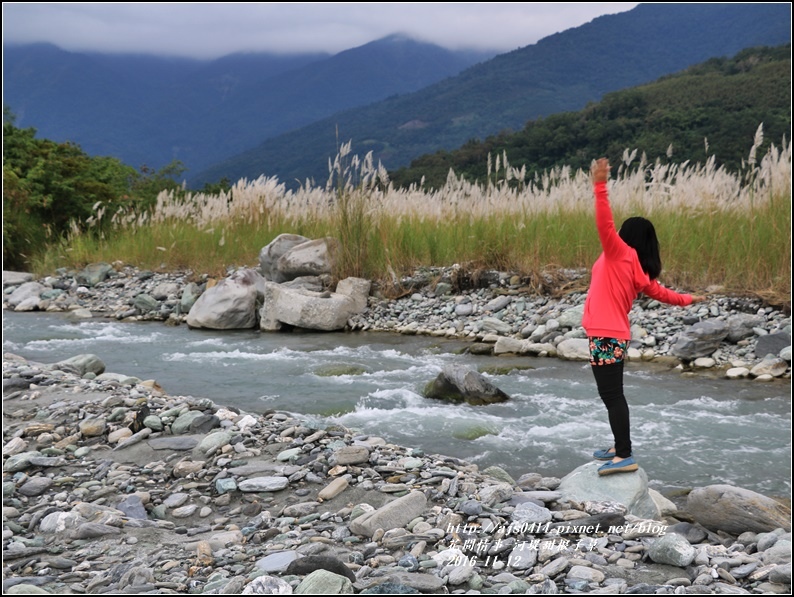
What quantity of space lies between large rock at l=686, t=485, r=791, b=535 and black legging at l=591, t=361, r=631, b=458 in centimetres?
45

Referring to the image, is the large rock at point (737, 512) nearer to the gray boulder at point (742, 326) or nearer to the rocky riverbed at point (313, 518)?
the rocky riverbed at point (313, 518)

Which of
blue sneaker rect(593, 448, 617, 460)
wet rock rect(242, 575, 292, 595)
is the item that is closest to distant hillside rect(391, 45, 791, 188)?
blue sneaker rect(593, 448, 617, 460)

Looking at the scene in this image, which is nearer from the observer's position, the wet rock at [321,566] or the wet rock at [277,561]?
the wet rock at [321,566]

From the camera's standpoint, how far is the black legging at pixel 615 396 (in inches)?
140

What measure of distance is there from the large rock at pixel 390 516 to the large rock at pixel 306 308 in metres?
6.47

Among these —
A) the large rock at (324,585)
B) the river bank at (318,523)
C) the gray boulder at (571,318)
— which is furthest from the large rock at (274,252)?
the large rock at (324,585)

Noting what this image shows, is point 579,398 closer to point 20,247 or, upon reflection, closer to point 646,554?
point 646,554

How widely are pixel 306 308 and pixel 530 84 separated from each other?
428ft

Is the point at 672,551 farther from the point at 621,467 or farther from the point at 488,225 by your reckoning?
the point at 488,225

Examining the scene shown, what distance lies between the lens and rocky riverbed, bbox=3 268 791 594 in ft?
9.09

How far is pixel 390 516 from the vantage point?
3.24 m

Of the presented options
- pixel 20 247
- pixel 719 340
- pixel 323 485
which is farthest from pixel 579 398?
pixel 20 247

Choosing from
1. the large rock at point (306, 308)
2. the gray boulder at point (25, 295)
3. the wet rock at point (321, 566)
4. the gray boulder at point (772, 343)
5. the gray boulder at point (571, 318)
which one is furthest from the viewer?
the gray boulder at point (25, 295)

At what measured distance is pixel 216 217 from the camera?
13195 mm
